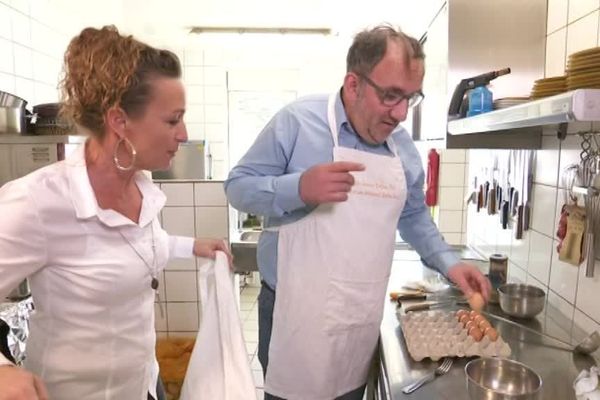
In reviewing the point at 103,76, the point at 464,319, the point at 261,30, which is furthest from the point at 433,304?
the point at 261,30

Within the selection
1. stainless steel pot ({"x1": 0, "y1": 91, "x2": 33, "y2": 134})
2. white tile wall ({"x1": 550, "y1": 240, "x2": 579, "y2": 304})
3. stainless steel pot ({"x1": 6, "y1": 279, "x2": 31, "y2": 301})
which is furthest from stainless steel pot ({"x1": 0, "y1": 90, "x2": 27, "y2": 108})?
white tile wall ({"x1": 550, "y1": 240, "x2": 579, "y2": 304})

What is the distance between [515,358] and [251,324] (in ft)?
8.40

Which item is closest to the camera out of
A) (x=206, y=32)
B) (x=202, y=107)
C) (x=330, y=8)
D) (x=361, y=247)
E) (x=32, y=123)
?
(x=361, y=247)

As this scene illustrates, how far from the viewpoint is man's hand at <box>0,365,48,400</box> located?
2.00 ft

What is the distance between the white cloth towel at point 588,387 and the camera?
2.51 ft

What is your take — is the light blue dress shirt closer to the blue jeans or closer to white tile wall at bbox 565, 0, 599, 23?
the blue jeans

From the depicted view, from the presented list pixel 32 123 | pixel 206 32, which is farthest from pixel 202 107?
pixel 32 123

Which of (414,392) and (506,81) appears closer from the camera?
(414,392)

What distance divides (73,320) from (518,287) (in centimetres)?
121

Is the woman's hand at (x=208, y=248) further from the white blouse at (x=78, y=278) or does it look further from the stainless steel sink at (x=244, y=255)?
the stainless steel sink at (x=244, y=255)

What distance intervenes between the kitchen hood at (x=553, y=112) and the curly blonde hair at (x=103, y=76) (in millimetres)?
680

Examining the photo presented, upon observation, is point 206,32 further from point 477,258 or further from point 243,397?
point 243,397

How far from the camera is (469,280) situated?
1.17 m

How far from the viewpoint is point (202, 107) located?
14.5 ft
